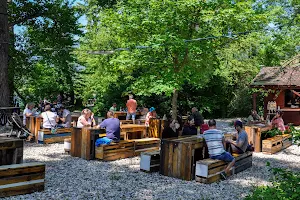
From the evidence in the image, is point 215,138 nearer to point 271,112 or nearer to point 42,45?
point 42,45

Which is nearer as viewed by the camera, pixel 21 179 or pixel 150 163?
pixel 21 179

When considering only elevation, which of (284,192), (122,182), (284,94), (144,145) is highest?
(284,94)

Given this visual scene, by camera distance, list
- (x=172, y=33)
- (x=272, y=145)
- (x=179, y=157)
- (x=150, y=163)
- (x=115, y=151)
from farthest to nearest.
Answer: (x=172, y=33) < (x=272, y=145) < (x=115, y=151) < (x=150, y=163) < (x=179, y=157)

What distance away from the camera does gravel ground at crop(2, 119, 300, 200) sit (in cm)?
627

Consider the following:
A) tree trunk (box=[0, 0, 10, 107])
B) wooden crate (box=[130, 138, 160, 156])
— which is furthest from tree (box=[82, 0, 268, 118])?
tree trunk (box=[0, 0, 10, 107])

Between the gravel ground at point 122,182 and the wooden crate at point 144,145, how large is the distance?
603mm

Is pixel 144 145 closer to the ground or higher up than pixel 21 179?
higher up

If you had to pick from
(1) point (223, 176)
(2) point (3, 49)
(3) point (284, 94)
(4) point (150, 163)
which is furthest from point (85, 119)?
(3) point (284, 94)

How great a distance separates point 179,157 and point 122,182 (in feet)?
4.63

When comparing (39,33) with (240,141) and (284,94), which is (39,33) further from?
(284,94)

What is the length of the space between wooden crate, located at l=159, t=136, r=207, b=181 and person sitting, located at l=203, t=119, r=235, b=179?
241mm

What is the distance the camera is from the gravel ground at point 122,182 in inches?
247

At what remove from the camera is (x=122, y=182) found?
7.12m

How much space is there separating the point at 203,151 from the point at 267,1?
1929 centimetres
